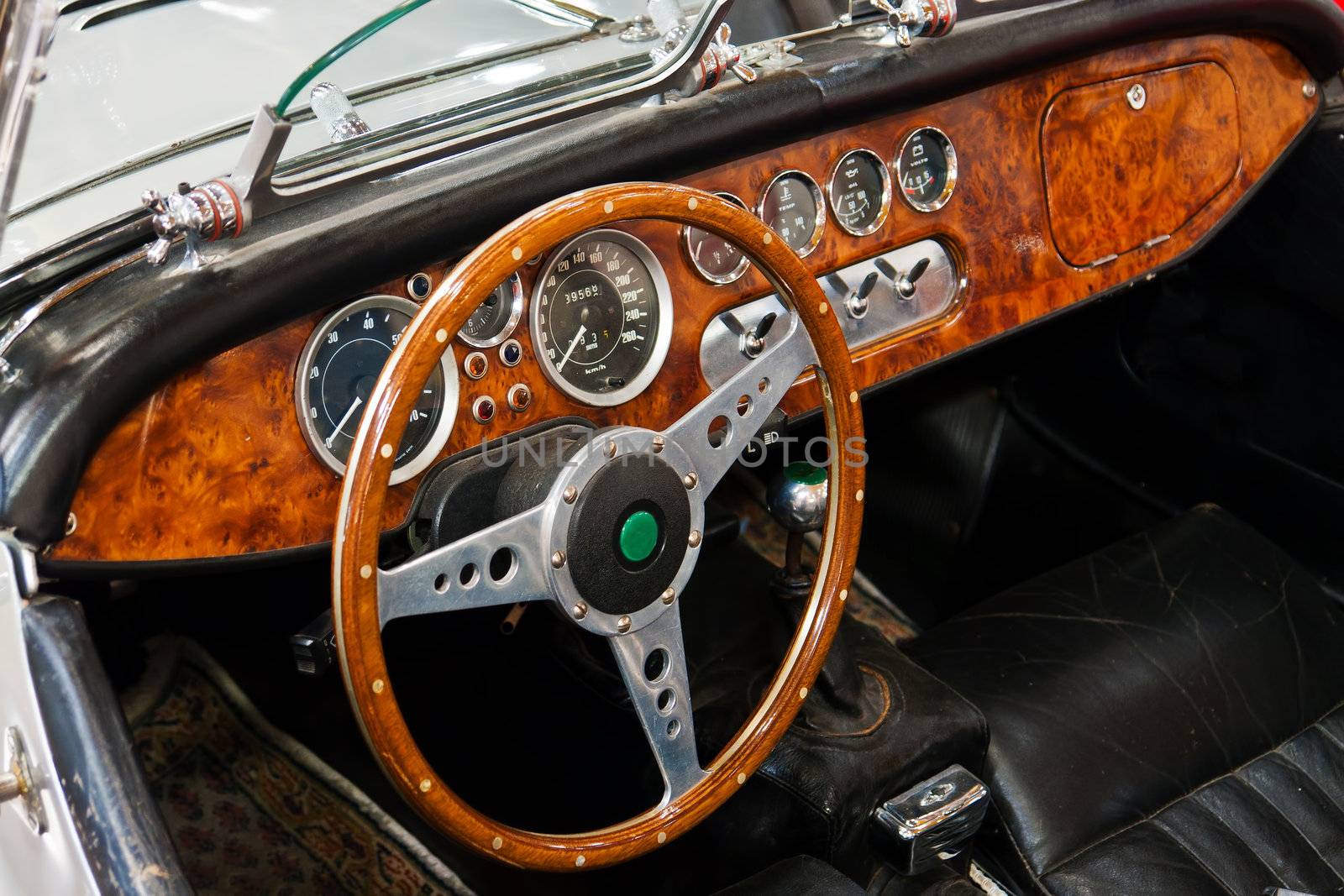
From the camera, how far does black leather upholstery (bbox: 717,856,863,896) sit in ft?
4.18

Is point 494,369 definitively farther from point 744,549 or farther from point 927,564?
point 927,564

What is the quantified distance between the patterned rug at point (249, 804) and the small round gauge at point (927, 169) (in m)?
1.20

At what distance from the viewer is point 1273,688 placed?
5.69 ft

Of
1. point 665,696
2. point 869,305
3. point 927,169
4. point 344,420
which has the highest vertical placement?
point 344,420

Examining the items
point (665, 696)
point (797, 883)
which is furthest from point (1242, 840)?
point (665, 696)

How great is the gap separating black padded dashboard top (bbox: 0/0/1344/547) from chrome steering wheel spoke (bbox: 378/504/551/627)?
26 centimetres

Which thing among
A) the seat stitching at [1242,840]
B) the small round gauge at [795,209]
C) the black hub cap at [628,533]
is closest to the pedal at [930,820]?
the seat stitching at [1242,840]

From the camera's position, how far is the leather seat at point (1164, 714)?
1503 millimetres

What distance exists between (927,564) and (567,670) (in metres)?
1.02

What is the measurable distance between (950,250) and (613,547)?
81 centimetres

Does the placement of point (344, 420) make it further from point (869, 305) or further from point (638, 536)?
point (869, 305)

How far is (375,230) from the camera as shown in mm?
1157

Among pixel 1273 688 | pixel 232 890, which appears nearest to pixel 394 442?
pixel 232 890

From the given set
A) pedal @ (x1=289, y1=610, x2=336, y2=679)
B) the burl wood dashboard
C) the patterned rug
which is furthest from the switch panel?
the patterned rug
